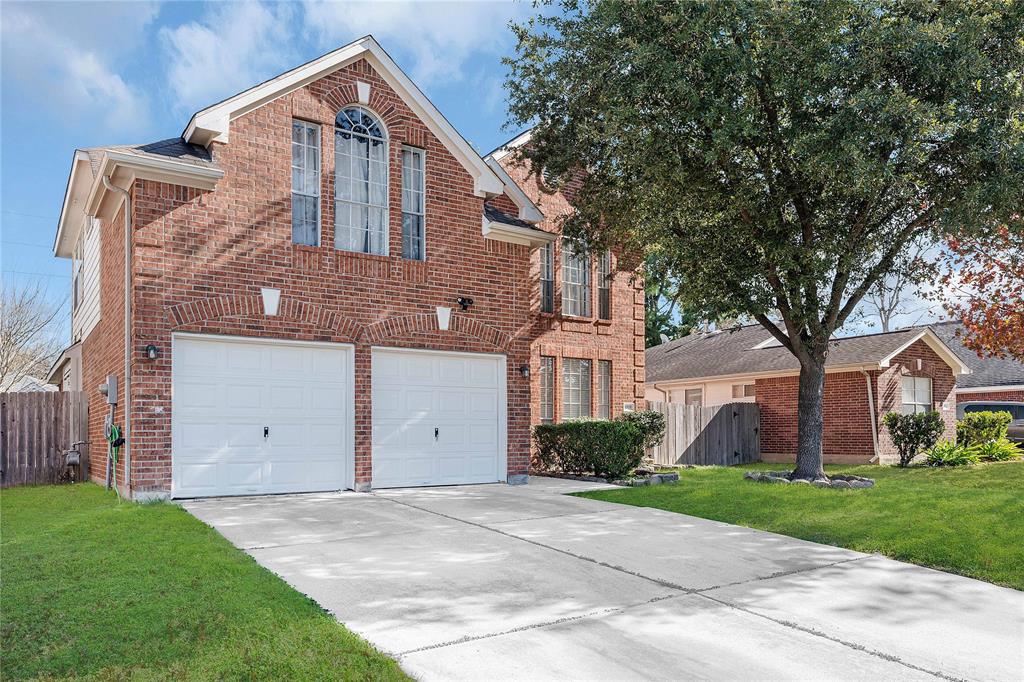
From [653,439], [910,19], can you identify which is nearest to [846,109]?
[910,19]

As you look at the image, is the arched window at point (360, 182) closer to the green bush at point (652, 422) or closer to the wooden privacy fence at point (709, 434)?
the green bush at point (652, 422)

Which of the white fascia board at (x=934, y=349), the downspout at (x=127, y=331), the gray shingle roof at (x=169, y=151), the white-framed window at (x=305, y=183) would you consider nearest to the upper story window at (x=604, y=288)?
the white fascia board at (x=934, y=349)

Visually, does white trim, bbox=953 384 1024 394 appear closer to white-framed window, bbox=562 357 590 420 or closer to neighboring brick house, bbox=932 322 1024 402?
neighboring brick house, bbox=932 322 1024 402

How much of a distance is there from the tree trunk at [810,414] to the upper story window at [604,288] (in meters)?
5.88

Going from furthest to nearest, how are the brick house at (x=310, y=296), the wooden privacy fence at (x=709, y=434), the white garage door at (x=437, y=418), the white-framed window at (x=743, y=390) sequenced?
1. the white-framed window at (x=743, y=390)
2. the wooden privacy fence at (x=709, y=434)
3. the white garage door at (x=437, y=418)
4. the brick house at (x=310, y=296)

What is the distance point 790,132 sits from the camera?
12.6 metres

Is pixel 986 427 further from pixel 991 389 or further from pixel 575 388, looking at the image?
pixel 575 388

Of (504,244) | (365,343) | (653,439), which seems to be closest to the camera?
(365,343)

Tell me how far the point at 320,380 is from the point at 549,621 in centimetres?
792

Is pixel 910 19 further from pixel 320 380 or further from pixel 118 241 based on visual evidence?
pixel 118 241

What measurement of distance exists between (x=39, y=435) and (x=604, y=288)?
13.2m

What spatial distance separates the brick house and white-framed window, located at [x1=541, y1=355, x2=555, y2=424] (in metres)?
3.77

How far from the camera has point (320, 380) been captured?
12.4 metres

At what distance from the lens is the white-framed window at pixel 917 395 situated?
23.2 m
